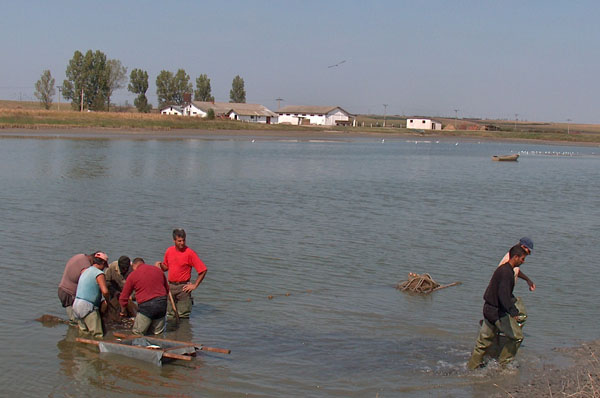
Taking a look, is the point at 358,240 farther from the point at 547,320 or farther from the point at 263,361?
the point at 263,361

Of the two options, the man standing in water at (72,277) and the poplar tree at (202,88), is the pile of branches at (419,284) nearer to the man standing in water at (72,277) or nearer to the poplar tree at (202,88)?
the man standing in water at (72,277)

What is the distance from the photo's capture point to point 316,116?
13162cm

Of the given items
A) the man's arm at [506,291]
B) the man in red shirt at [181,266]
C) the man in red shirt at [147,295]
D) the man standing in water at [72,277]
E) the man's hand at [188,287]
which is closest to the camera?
the man's arm at [506,291]

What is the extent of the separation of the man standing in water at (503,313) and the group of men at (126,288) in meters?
4.49

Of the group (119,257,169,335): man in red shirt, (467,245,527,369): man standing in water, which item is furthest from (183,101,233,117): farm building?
(467,245,527,369): man standing in water

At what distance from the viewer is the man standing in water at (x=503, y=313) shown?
8.59 metres

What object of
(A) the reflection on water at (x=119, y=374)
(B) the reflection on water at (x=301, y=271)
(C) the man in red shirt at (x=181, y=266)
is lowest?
(A) the reflection on water at (x=119, y=374)

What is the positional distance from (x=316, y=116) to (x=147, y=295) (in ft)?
405

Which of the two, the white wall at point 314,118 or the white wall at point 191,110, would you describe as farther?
the white wall at point 314,118

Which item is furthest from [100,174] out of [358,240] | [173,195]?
[358,240]

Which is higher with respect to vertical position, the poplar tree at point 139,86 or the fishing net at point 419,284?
the poplar tree at point 139,86

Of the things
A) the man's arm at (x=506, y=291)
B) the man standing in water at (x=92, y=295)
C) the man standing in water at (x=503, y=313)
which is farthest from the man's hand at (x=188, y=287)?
the man's arm at (x=506, y=291)

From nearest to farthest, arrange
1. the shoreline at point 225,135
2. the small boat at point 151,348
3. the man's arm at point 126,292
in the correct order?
the small boat at point 151,348
the man's arm at point 126,292
the shoreline at point 225,135

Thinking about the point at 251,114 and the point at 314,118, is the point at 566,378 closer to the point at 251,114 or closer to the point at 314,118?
the point at 251,114
